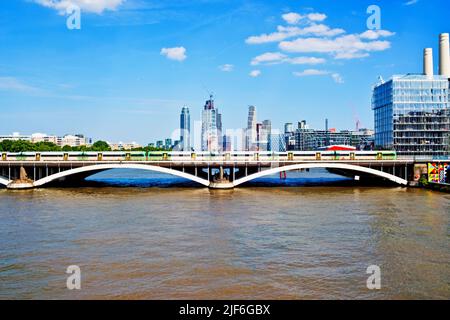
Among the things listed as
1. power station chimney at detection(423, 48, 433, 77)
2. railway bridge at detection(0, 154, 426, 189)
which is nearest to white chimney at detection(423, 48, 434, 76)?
power station chimney at detection(423, 48, 433, 77)

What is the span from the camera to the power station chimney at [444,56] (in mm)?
104000

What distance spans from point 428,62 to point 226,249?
337ft

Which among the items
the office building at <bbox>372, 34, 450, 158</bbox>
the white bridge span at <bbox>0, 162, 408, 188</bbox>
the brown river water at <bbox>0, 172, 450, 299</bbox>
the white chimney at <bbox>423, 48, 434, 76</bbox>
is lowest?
the brown river water at <bbox>0, 172, 450, 299</bbox>

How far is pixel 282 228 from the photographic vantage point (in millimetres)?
30047

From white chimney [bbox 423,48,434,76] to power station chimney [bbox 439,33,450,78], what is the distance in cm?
218

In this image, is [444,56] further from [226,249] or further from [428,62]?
[226,249]

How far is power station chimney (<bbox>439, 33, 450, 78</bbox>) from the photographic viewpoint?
104 metres

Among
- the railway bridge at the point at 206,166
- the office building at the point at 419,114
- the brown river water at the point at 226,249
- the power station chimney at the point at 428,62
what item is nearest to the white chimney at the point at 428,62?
the power station chimney at the point at 428,62

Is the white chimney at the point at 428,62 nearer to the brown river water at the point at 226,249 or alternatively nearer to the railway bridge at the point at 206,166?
the railway bridge at the point at 206,166

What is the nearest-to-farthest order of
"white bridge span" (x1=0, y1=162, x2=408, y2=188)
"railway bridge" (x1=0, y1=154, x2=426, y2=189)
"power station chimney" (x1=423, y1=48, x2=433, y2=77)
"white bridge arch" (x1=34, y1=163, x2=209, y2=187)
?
"white bridge span" (x1=0, y1=162, x2=408, y2=188), "white bridge arch" (x1=34, y1=163, x2=209, y2=187), "railway bridge" (x1=0, y1=154, x2=426, y2=189), "power station chimney" (x1=423, y1=48, x2=433, y2=77)

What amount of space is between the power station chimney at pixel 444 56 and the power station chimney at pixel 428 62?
221 cm

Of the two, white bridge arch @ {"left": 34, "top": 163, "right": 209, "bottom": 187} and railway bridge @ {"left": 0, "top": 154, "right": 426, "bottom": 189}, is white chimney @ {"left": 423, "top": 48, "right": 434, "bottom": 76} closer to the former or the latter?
railway bridge @ {"left": 0, "top": 154, "right": 426, "bottom": 189}

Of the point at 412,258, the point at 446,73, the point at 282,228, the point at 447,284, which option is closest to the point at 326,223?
the point at 282,228
